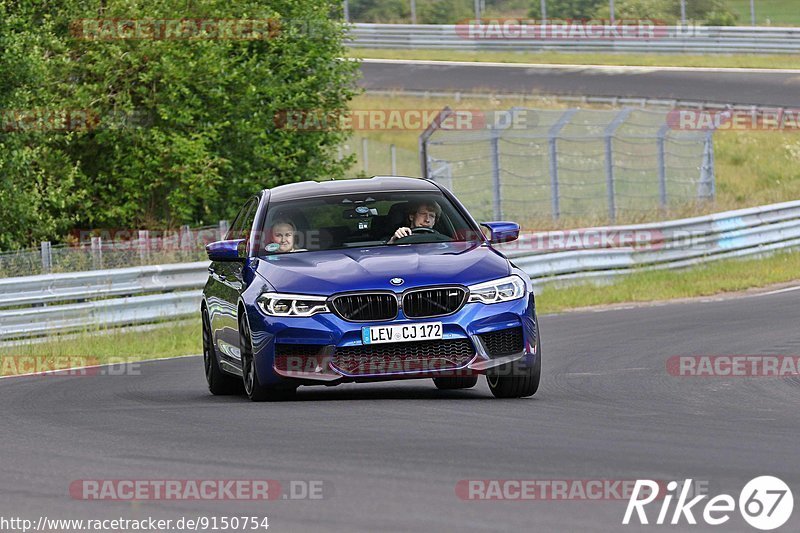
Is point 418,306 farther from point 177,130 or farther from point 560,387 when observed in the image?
point 177,130

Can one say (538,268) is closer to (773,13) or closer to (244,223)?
(244,223)

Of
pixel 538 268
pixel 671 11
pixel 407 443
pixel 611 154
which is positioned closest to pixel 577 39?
pixel 671 11

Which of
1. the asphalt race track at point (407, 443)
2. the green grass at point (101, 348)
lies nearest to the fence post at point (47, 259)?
the green grass at point (101, 348)

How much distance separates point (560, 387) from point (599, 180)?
24.8 meters

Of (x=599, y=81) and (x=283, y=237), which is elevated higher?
(x=283, y=237)

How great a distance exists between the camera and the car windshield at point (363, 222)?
1127 centimetres

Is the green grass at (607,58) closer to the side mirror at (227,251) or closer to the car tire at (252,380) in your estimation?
the side mirror at (227,251)

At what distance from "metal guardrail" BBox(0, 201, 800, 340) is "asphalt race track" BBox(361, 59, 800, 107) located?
16.1 meters

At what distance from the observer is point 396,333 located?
396 inches

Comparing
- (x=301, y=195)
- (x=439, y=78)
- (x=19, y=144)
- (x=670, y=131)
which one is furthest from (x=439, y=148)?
(x=301, y=195)

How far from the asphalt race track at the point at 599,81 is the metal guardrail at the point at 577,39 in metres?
2.35

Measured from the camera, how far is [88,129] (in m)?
28.7

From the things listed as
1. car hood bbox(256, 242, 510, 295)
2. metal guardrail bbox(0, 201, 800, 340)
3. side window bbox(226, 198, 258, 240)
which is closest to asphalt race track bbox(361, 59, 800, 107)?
metal guardrail bbox(0, 201, 800, 340)

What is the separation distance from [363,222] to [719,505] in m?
5.46
